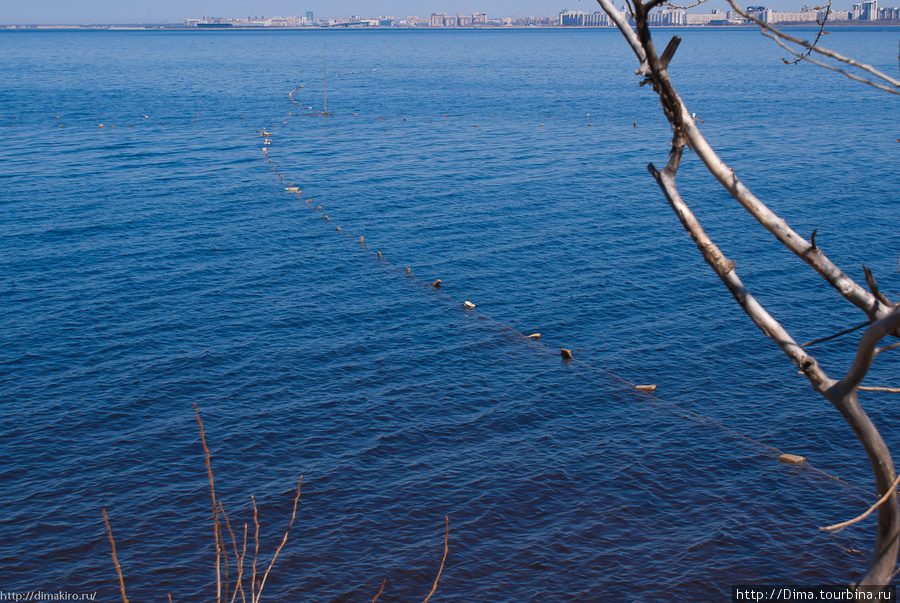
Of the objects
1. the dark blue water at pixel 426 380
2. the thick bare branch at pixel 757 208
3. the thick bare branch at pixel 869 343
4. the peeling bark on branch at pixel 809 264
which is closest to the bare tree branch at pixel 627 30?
the peeling bark on branch at pixel 809 264

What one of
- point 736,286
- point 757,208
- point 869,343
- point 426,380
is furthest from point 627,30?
point 426,380

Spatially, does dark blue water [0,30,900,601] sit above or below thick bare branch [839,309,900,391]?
below

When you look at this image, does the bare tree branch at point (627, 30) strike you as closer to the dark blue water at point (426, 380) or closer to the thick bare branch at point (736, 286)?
the thick bare branch at point (736, 286)

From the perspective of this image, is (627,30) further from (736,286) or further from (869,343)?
(869,343)

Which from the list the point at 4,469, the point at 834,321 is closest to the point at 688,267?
the point at 834,321

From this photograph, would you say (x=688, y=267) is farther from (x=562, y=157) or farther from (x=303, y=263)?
(x=562, y=157)

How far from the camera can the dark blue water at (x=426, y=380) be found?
19828 millimetres

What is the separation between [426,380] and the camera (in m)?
29.0

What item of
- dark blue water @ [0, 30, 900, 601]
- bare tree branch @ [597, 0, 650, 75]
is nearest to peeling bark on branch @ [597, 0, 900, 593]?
bare tree branch @ [597, 0, 650, 75]

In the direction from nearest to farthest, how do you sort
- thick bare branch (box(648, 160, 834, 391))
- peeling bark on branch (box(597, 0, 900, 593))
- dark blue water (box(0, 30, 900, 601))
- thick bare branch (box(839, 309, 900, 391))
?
thick bare branch (box(839, 309, 900, 391))
peeling bark on branch (box(597, 0, 900, 593))
thick bare branch (box(648, 160, 834, 391))
dark blue water (box(0, 30, 900, 601))

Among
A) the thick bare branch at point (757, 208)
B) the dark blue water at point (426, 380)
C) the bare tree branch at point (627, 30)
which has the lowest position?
the dark blue water at point (426, 380)

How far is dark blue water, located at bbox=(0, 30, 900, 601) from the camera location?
19828 mm

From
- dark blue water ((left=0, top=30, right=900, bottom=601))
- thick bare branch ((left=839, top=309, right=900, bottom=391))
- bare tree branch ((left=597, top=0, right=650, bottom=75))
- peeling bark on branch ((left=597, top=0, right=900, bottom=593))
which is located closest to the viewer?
thick bare branch ((left=839, top=309, right=900, bottom=391))

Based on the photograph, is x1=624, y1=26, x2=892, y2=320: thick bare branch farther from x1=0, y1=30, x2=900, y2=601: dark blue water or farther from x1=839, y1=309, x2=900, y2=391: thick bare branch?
x1=0, y1=30, x2=900, y2=601: dark blue water
